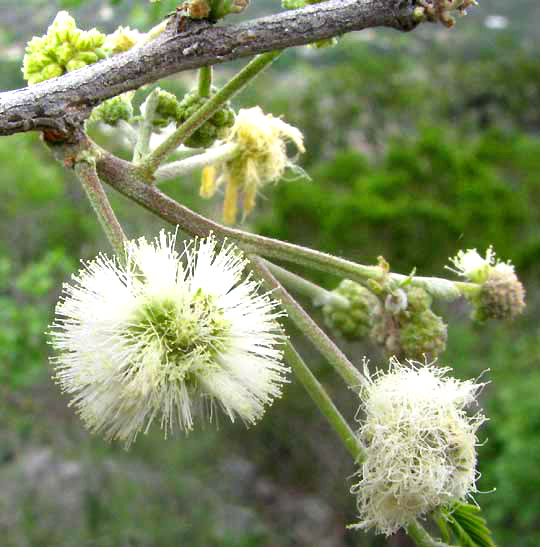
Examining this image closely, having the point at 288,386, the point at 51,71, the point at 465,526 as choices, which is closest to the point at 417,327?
the point at 465,526

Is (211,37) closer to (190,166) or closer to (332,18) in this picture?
(332,18)

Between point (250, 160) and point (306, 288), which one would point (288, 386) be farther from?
point (306, 288)

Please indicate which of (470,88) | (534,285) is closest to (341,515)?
(534,285)

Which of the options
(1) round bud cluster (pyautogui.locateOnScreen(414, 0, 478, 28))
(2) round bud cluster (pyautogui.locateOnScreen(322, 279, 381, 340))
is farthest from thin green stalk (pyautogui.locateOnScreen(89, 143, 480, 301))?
(1) round bud cluster (pyautogui.locateOnScreen(414, 0, 478, 28))

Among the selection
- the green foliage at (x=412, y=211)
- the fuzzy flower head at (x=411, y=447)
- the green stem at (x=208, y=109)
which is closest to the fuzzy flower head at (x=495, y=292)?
the fuzzy flower head at (x=411, y=447)

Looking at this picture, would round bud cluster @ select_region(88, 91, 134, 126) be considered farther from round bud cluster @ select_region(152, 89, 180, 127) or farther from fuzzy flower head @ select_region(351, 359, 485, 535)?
fuzzy flower head @ select_region(351, 359, 485, 535)

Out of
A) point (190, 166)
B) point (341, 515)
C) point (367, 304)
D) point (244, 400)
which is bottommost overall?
point (341, 515)

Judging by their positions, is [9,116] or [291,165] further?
[291,165]

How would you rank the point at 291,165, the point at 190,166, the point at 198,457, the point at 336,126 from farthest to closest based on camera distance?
the point at 336,126
the point at 198,457
the point at 291,165
the point at 190,166
